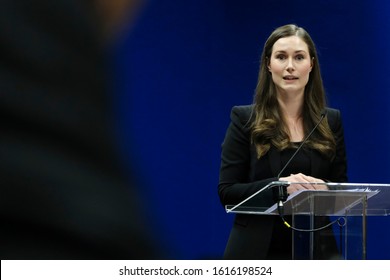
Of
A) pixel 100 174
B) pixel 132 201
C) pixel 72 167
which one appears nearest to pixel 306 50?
pixel 72 167

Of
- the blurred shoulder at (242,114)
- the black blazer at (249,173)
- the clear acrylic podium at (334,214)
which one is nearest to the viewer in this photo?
the clear acrylic podium at (334,214)

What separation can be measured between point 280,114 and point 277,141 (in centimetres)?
16

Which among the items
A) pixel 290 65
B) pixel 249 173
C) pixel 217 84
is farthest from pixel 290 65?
pixel 217 84

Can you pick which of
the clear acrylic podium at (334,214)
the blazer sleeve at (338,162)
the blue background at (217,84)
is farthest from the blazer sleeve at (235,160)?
the blue background at (217,84)

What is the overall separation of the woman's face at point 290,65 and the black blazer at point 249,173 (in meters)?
0.14

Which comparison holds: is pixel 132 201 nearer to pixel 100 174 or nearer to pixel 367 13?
pixel 100 174

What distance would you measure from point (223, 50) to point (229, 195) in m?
1.35

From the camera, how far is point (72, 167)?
10.3 feet

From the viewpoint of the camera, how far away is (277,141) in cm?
288

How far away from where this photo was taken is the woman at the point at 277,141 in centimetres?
276

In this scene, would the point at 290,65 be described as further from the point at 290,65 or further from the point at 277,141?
the point at 277,141

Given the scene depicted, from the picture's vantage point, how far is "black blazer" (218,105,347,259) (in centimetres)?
275

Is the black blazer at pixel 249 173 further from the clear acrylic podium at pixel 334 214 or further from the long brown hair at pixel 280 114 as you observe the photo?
the clear acrylic podium at pixel 334 214

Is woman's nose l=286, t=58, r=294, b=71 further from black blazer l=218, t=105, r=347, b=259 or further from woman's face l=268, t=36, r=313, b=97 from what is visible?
black blazer l=218, t=105, r=347, b=259
